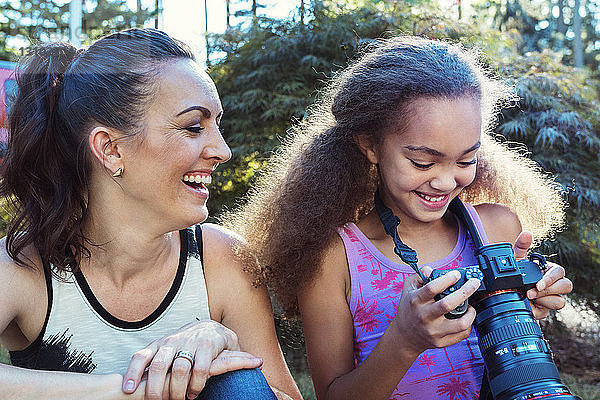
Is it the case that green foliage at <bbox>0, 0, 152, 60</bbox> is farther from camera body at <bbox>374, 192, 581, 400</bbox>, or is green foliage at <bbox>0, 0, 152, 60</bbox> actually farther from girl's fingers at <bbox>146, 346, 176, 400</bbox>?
camera body at <bbox>374, 192, 581, 400</bbox>

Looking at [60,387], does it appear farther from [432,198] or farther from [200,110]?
[432,198]

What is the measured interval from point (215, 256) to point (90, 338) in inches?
15.4

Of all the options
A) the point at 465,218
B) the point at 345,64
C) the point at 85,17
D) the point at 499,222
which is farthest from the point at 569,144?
the point at 85,17

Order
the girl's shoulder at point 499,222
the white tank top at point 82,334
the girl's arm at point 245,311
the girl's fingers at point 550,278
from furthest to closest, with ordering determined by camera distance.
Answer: the girl's shoulder at point 499,222 < the girl's arm at point 245,311 < the white tank top at point 82,334 < the girl's fingers at point 550,278

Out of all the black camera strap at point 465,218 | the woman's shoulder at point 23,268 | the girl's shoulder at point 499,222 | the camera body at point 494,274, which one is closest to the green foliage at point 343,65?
the girl's shoulder at point 499,222

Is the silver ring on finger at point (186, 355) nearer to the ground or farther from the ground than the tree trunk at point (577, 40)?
farther from the ground

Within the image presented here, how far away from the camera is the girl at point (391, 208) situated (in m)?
1.70

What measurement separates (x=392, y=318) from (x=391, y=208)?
0.31 m

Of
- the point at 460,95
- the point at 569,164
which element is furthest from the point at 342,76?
the point at 569,164

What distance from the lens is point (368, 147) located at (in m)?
1.91

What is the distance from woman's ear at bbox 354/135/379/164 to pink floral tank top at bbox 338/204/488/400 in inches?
8.1

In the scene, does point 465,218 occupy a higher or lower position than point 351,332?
higher

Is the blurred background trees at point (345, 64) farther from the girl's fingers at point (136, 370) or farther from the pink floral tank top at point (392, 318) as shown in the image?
the girl's fingers at point (136, 370)

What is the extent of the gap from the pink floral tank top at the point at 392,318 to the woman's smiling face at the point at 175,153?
471mm
